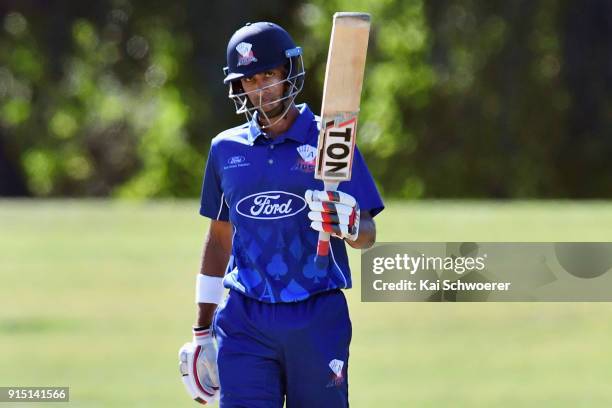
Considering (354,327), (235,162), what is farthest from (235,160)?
(354,327)

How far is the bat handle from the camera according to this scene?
163 inches

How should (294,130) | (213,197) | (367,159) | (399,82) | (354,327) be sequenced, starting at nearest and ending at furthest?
(294,130) → (213,197) → (354,327) → (399,82) → (367,159)

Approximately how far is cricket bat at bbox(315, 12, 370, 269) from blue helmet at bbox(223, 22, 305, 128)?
0.10m

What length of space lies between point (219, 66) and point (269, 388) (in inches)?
891

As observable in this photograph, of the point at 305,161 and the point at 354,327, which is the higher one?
the point at 354,327

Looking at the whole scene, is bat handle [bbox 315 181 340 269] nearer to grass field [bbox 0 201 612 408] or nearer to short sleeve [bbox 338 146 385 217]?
short sleeve [bbox 338 146 385 217]

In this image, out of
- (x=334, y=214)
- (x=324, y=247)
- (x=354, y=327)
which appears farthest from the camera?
(x=354, y=327)

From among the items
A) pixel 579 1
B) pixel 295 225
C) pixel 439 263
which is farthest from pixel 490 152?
pixel 295 225

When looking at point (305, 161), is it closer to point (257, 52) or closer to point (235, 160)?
point (235, 160)

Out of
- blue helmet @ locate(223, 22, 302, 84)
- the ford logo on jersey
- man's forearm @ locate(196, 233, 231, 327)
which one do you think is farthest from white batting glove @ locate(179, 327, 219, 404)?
blue helmet @ locate(223, 22, 302, 84)

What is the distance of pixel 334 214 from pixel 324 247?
0.50 feet

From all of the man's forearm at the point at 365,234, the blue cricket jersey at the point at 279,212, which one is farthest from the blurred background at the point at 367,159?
the man's forearm at the point at 365,234

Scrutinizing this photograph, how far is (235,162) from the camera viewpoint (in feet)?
14.2

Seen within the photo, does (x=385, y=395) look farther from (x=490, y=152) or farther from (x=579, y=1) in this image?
(x=490, y=152)
